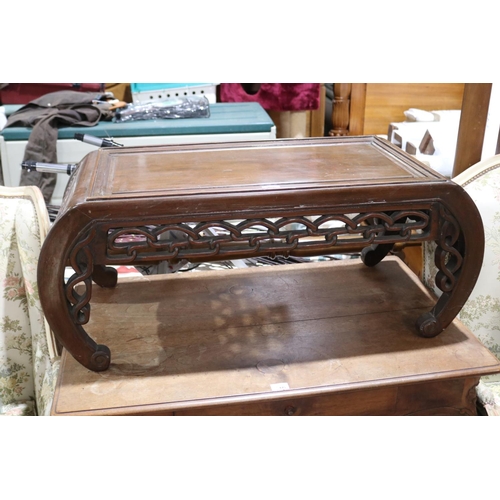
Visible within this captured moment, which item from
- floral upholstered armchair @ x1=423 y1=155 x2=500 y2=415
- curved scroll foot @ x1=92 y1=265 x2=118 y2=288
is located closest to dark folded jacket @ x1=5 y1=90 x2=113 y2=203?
curved scroll foot @ x1=92 y1=265 x2=118 y2=288

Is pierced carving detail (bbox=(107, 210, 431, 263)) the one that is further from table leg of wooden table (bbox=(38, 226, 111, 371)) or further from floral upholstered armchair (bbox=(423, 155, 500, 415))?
floral upholstered armchair (bbox=(423, 155, 500, 415))

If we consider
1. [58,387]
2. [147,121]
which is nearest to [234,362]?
[58,387]

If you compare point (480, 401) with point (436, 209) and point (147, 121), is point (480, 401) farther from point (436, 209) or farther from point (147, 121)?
point (147, 121)

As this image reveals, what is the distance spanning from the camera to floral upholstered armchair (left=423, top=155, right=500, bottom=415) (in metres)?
1.28

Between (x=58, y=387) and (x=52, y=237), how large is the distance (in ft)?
1.05

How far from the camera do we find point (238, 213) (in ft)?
3.12

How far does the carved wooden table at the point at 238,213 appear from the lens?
0.93 m

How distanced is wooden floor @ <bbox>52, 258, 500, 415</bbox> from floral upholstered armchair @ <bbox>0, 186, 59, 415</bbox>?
13cm

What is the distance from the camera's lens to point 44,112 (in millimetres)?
2090

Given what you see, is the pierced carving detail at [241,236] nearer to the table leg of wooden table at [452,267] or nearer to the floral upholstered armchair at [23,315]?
the table leg of wooden table at [452,267]

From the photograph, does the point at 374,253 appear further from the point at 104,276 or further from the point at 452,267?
the point at 104,276

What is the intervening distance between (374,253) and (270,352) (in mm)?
462

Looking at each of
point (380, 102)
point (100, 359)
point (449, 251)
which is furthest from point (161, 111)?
point (449, 251)

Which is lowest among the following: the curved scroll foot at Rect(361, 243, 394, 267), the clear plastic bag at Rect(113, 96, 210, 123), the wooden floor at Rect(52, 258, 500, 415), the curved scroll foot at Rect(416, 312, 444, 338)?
the wooden floor at Rect(52, 258, 500, 415)
